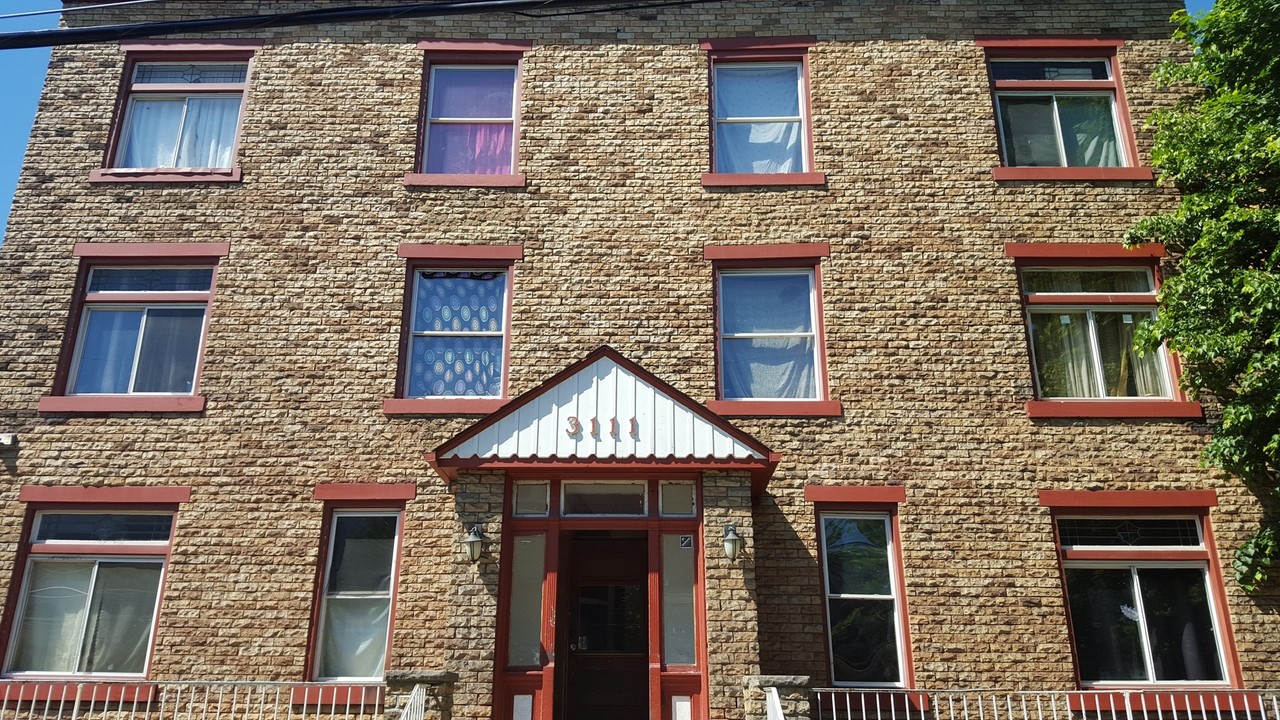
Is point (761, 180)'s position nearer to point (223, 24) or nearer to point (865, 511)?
point (865, 511)

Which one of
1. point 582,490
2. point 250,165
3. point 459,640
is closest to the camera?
point 459,640

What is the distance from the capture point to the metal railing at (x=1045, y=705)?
32.4 ft

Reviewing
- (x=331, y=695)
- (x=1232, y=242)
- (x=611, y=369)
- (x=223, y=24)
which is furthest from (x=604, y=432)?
(x=1232, y=242)

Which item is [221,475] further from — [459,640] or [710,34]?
[710,34]

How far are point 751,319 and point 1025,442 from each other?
3.54 meters

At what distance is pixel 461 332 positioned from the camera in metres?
11.7

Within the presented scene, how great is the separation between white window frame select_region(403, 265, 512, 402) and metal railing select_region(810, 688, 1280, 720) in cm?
516

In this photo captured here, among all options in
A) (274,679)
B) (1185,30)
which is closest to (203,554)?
(274,679)

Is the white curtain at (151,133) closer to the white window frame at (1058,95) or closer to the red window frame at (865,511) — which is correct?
the red window frame at (865,511)

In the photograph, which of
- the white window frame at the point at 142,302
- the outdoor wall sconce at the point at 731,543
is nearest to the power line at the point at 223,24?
the white window frame at the point at 142,302

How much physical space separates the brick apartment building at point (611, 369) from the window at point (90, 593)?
0.04 metres

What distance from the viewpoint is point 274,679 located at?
10141 millimetres

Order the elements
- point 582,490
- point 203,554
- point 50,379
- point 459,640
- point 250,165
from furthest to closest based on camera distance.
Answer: point 250,165, point 50,379, point 203,554, point 582,490, point 459,640

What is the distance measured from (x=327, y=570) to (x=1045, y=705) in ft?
26.3
